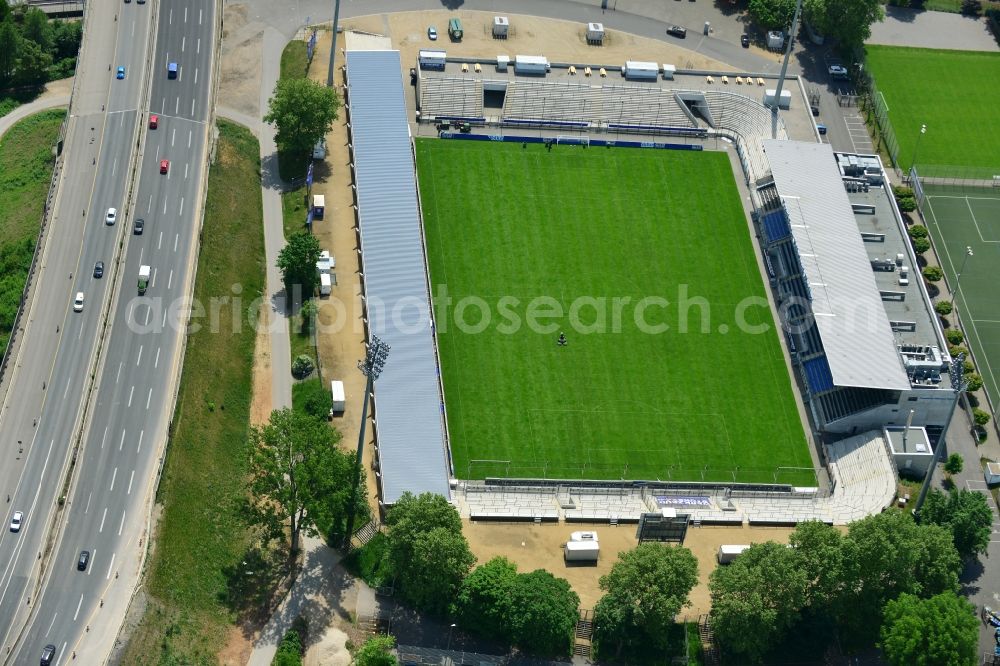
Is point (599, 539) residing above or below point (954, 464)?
below

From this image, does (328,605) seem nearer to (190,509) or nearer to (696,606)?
(190,509)

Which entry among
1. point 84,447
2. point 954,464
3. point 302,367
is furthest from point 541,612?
point 954,464

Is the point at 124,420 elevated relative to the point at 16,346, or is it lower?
lower

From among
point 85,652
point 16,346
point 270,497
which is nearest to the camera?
point 85,652

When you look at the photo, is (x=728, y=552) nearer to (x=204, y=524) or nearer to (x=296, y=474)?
(x=296, y=474)

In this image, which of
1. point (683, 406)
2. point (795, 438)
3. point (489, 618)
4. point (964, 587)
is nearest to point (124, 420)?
point (489, 618)

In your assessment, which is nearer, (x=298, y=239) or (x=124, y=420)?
(x=124, y=420)

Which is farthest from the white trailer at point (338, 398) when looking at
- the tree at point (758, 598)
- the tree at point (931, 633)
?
the tree at point (931, 633)
